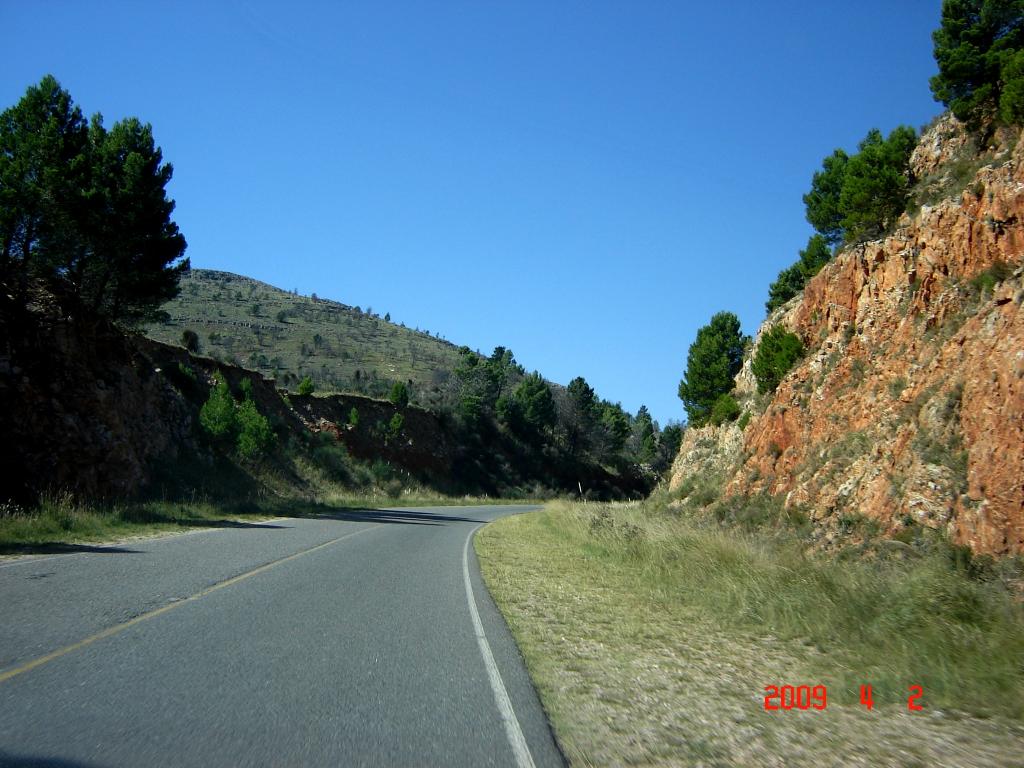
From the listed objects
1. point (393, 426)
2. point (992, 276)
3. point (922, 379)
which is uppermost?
point (992, 276)

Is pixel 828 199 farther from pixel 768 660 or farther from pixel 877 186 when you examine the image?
pixel 768 660

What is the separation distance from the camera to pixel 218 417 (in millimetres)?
34406

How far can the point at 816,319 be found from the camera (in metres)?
28.5

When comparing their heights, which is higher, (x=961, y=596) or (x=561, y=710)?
(x=961, y=596)

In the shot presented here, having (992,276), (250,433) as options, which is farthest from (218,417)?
(992,276)

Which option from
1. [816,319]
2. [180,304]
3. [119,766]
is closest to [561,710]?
[119,766]

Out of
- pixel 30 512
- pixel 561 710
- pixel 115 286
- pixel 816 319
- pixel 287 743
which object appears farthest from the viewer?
pixel 115 286

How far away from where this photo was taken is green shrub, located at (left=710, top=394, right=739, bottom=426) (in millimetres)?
36750

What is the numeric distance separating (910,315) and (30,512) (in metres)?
22.2

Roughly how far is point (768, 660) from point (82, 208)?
93.5ft

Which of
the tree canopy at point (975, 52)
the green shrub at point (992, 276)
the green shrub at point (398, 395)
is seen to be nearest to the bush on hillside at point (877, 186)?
the tree canopy at point (975, 52)

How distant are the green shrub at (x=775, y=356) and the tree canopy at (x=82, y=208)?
24902 mm

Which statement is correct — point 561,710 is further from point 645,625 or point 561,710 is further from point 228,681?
point 645,625
